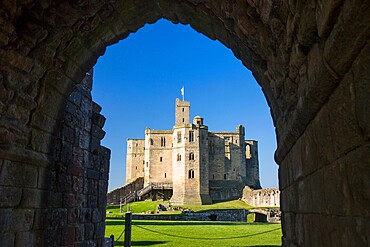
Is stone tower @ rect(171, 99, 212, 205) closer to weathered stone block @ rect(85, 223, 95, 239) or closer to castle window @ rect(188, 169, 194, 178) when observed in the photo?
castle window @ rect(188, 169, 194, 178)

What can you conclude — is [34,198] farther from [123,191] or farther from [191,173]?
[123,191]

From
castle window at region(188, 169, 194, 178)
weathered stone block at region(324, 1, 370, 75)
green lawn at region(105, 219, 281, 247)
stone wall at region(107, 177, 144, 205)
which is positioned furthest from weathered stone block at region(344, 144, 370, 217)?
stone wall at region(107, 177, 144, 205)

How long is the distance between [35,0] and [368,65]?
4.10 m

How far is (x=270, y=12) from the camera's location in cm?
263

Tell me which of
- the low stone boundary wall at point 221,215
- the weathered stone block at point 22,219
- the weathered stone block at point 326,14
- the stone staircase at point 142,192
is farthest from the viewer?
the stone staircase at point 142,192

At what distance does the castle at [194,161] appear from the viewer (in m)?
54.9

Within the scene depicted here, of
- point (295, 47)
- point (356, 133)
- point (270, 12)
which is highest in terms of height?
point (270, 12)

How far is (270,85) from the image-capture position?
12.5 feet

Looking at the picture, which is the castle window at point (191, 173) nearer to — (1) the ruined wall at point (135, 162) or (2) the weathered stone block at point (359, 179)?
(1) the ruined wall at point (135, 162)

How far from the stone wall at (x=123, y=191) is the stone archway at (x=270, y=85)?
50524mm

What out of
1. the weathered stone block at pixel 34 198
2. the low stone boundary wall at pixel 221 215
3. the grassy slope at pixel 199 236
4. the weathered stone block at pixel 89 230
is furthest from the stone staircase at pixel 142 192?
the weathered stone block at pixel 34 198

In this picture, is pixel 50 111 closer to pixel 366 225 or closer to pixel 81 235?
pixel 81 235

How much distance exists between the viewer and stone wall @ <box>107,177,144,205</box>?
5547 centimetres

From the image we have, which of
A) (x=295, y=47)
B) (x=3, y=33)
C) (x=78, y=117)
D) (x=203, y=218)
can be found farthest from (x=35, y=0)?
(x=203, y=218)
